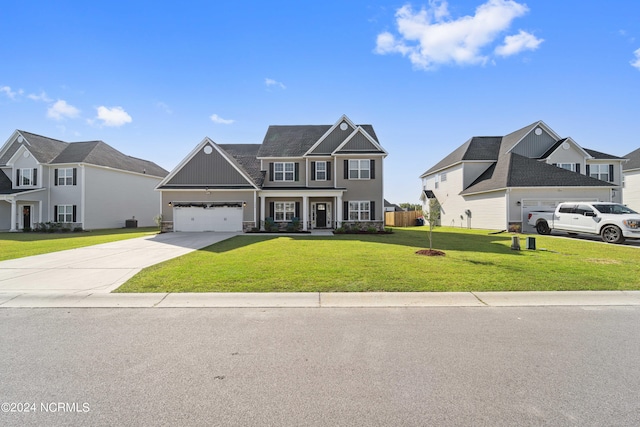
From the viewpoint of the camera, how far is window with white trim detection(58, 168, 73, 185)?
2677cm

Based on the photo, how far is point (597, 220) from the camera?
15.3m

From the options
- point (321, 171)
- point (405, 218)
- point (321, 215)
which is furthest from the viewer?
point (405, 218)

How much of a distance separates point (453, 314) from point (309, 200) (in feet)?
65.4

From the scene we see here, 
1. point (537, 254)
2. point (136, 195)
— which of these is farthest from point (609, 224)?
point (136, 195)

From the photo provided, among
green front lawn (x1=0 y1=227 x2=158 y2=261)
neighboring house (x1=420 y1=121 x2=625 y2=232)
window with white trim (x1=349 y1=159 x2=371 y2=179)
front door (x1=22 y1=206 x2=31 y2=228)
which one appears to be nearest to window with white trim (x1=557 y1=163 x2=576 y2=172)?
neighboring house (x1=420 y1=121 x2=625 y2=232)

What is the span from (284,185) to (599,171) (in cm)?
3019

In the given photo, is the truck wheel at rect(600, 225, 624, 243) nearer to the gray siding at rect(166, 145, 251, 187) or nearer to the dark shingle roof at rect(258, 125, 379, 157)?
the dark shingle roof at rect(258, 125, 379, 157)

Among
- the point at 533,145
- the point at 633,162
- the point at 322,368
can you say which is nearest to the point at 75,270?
the point at 322,368

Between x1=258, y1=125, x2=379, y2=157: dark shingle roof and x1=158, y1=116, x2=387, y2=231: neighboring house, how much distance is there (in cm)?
9

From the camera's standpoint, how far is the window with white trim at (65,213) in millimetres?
26516

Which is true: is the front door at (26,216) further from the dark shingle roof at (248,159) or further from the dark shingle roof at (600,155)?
the dark shingle roof at (600,155)

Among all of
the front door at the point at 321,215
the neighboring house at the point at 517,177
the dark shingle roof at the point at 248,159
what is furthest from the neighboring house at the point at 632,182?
the dark shingle roof at the point at 248,159

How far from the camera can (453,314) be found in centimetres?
516

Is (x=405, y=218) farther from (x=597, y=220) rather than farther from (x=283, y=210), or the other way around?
(x=597, y=220)
